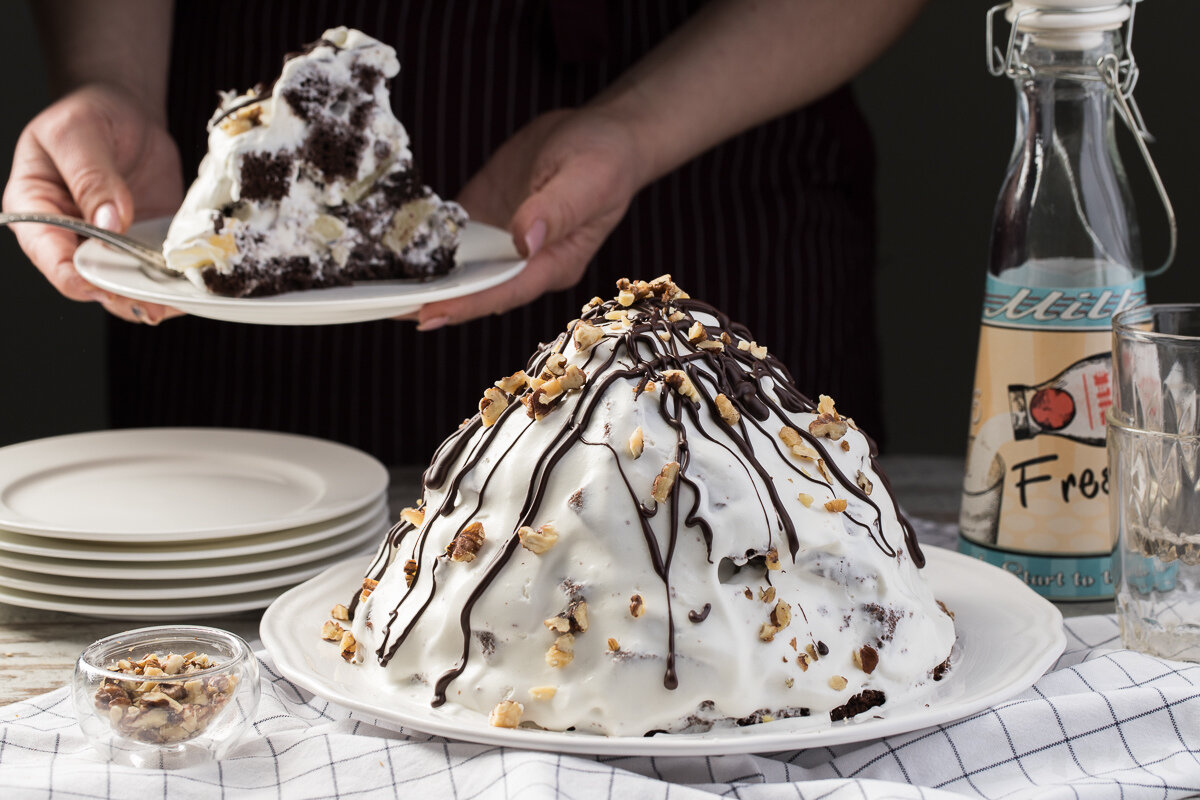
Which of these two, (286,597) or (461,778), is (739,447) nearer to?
(461,778)

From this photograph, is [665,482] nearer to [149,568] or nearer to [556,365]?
[556,365]

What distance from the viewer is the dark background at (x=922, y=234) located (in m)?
3.08

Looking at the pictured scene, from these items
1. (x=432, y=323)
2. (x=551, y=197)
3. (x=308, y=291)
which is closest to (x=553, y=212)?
(x=551, y=197)

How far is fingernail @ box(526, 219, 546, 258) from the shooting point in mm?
1938

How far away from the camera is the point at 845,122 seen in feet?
8.33

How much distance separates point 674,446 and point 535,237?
79cm

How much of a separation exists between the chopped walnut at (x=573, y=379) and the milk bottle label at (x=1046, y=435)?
576 millimetres

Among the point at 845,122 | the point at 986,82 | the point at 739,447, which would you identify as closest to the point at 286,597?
the point at 739,447

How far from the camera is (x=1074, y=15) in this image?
5.03 feet

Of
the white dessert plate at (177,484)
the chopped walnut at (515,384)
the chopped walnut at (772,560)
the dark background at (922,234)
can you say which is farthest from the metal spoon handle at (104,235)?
the dark background at (922,234)

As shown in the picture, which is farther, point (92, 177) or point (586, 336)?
point (92, 177)

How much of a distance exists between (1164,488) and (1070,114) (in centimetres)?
46

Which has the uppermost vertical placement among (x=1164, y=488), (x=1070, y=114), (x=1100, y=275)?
(x=1070, y=114)

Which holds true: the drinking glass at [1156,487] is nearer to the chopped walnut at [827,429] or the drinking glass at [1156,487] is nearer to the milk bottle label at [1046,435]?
the milk bottle label at [1046,435]
